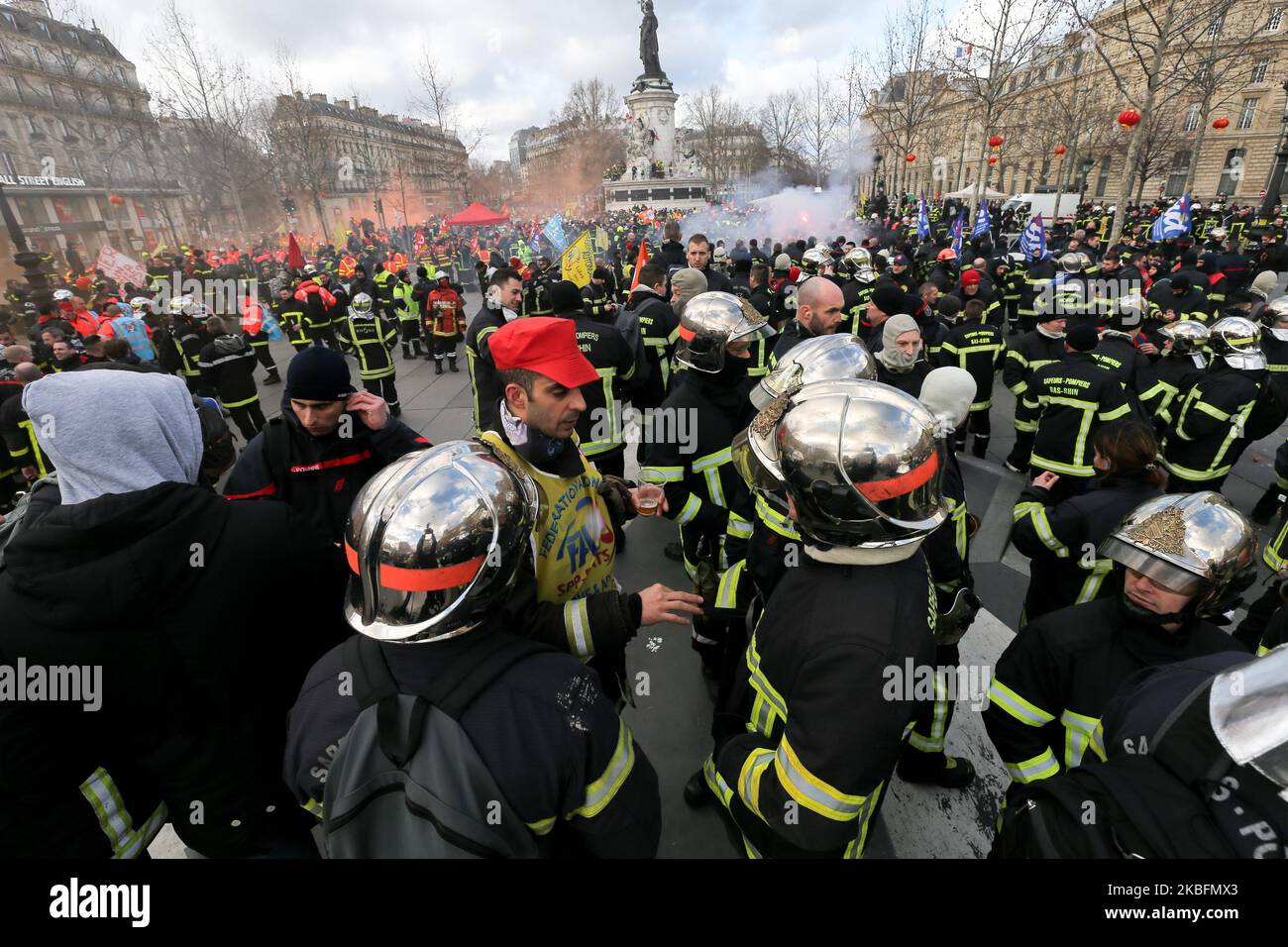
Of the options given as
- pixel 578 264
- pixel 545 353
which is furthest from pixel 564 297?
pixel 578 264

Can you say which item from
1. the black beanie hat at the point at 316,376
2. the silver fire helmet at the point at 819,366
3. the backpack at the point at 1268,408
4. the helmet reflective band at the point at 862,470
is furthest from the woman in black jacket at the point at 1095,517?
the backpack at the point at 1268,408

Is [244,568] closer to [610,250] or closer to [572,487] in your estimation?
[572,487]

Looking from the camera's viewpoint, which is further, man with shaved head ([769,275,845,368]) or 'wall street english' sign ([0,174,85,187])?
'wall street english' sign ([0,174,85,187])

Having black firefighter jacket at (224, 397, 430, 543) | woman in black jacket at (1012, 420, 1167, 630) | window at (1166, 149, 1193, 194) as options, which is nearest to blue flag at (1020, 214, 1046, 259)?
woman in black jacket at (1012, 420, 1167, 630)

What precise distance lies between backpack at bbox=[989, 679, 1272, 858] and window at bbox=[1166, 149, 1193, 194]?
180 ft

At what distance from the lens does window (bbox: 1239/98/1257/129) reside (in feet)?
133

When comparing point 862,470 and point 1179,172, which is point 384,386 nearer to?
point 862,470

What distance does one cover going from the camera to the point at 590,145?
6194 centimetres

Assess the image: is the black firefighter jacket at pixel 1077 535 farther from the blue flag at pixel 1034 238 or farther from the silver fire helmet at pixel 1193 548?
the blue flag at pixel 1034 238

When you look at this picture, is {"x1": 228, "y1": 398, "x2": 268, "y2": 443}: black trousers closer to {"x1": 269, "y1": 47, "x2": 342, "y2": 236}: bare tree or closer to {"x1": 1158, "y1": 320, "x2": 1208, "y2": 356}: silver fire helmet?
{"x1": 1158, "y1": 320, "x2": 1208, "y2": 356}: silver fire helmet

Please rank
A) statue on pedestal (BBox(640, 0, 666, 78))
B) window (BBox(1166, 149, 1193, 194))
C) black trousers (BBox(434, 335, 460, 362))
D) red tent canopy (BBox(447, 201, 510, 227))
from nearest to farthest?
black trousers (BBox(434, 335, 460, 362)), red tent canopy (BBox(447, 201, 510, 227)), statue on pedestal (BBox(640, 0, 666, 78)), window (BBox(1166, 149, 1193, 194))

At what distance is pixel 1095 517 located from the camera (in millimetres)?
2584
